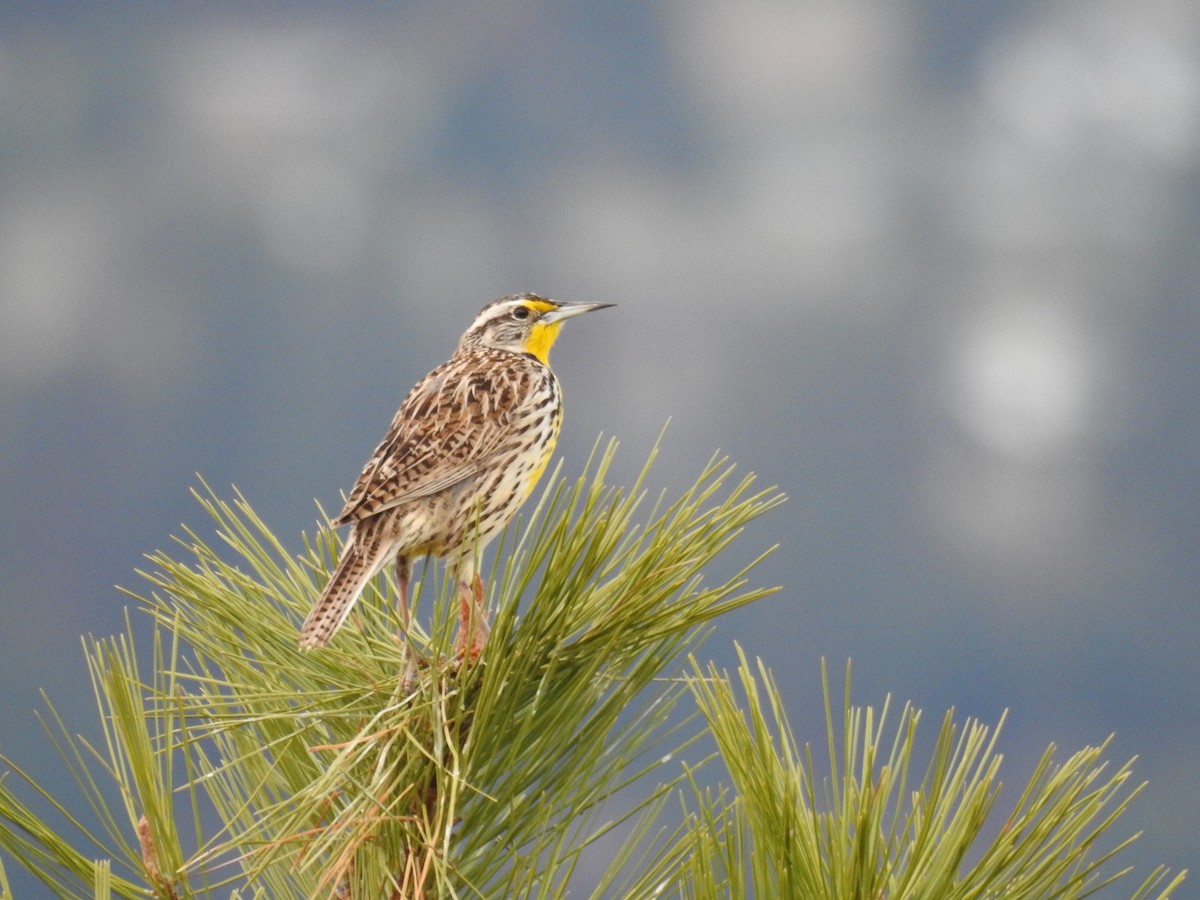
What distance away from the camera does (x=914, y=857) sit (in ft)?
3.27

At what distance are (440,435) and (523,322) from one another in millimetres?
503

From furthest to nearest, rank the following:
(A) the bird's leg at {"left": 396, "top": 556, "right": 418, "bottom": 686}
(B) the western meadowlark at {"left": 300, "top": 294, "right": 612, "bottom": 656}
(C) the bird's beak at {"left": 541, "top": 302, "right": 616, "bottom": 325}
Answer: (C) the bird's beak at {"left": 541, "top": 302, "right": 616, "bottom": 325} < (B) the western meadowlark at {"left": 300, "top": 294, "right": 612, "bottom": 656} < (A) the bird's leg at {"left": 396, "top": 556, "right": 418, "bottom": 686}

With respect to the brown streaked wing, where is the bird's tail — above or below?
below

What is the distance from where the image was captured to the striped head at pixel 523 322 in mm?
2053

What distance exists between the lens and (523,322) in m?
2.06

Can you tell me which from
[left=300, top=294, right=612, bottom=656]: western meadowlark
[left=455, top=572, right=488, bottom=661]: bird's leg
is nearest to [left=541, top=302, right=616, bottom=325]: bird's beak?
[left=300, top=294, right=612, bottom=656]: western meadowlark

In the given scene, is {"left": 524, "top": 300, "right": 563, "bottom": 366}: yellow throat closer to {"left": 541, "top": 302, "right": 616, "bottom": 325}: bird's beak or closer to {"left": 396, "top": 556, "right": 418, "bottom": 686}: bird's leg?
{"left": 541, "top": 302, "right": 616, "bottom": 325}: bird's beak

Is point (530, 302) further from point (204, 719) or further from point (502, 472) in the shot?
point (204, 719)

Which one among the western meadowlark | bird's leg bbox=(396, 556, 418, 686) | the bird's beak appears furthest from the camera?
the bird's beak

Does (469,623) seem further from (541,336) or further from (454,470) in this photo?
(541,336)

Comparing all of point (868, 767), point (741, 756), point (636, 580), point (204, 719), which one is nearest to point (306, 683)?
point (204, 719)

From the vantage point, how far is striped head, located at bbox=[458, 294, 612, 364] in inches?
80.8

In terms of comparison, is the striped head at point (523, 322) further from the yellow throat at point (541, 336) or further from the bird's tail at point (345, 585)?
the bird's tail at point (345, 585)

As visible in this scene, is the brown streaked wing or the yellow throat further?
the yellow throat
